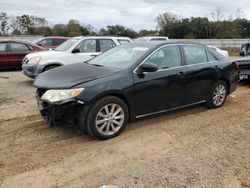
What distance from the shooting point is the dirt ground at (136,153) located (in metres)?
3.76

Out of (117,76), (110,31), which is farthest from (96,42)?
(110,31)

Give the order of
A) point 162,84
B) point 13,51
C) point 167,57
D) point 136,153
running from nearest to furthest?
point 136,153 < point 162,84 < point 167,57 < point 13,51

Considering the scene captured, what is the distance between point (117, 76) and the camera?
5117mm

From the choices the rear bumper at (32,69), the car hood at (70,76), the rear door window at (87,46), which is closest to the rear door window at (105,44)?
the rear door window at (87,46)

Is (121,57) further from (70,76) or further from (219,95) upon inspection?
(219,95)

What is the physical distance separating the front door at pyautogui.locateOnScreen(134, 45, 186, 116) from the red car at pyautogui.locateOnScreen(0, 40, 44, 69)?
29.3ft

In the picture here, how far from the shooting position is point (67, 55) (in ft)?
32.3

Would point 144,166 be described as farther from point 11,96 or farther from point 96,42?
point 96,42

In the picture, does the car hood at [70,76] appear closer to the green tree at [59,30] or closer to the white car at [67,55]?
the white car at [67,55]

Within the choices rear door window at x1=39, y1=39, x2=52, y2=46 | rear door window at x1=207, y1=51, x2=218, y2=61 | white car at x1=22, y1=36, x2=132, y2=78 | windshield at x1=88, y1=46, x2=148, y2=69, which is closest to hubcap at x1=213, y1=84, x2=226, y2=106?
rear door window at x1=207, y1=51, x2=218, y2=61

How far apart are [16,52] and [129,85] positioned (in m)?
9.55

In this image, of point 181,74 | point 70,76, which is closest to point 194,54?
point 181,74

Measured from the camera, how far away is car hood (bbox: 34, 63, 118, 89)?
4.88 meters

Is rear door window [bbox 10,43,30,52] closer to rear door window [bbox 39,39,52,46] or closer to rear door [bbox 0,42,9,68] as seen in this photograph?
rear door [bbox 0,42,9,68]
